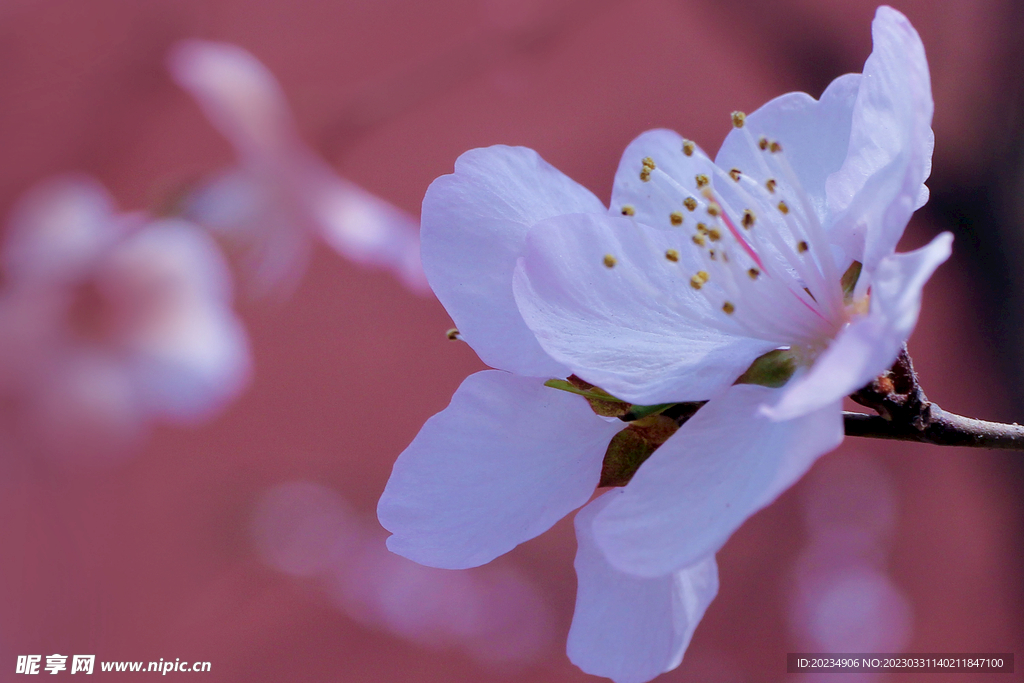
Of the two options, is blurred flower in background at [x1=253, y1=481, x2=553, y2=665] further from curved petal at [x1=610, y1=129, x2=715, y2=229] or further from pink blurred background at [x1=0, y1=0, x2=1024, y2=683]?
curved petal at [x1=610, y1=129, x2=715, y2=229]

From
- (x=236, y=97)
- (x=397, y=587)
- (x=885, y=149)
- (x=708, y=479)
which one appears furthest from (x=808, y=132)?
(x=397, y=587)

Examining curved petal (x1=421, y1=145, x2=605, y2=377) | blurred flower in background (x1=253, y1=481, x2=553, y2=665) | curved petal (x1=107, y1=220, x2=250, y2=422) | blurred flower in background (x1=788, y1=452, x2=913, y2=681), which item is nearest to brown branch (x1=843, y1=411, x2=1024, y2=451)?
curved petal (x1=421, y1=145, x2=605, y2=377)

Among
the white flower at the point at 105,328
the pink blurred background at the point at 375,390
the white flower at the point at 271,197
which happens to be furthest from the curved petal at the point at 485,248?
the pink blurred background at the point at 375,390

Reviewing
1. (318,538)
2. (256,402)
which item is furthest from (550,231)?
(256,402)

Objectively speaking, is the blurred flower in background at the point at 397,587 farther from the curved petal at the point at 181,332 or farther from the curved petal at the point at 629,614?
the curved petal at the point at 629,614

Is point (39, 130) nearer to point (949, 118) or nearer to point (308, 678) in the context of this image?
point (308, 678)
